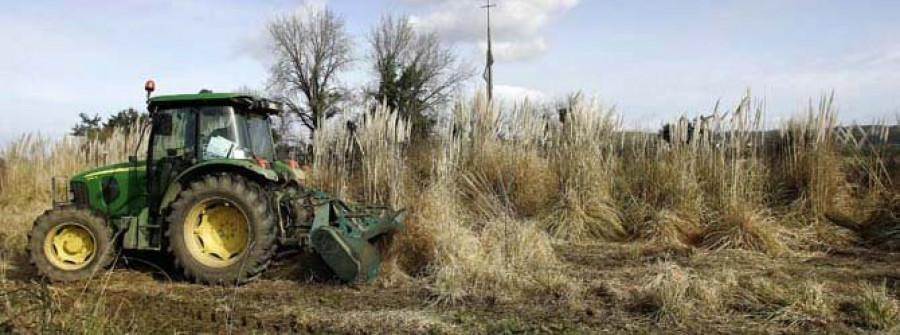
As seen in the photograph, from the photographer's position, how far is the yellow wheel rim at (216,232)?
5680 millimetres

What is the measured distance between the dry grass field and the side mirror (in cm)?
117

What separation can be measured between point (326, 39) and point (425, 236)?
91.6 feet

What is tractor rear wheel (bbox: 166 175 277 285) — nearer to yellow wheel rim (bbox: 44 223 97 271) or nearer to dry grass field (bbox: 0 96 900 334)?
dry grass field (bbox: 0 96 900 334)

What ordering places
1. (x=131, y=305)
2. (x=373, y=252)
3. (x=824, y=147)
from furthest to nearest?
(x=824, y=147) < (x=373, y=252) < (x=131, y=305)

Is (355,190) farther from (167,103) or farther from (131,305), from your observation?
(131,305)

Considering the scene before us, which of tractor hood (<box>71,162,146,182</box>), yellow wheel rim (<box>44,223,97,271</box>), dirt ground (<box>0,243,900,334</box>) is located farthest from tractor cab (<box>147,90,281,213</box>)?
dirt ground (<box>0,243,900,334</box>)

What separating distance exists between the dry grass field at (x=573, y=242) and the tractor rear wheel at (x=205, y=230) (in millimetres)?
225

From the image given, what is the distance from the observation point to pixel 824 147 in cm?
757

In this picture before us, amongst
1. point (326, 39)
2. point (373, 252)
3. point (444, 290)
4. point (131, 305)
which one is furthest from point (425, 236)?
point (326, 39)

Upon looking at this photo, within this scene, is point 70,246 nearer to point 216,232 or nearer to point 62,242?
point 62,242

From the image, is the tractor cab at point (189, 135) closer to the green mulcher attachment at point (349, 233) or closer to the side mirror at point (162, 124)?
the side mirror at point (162, 124)

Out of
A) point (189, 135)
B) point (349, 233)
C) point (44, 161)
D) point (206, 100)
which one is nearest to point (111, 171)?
point (189, 135)

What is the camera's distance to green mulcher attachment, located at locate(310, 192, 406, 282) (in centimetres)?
533

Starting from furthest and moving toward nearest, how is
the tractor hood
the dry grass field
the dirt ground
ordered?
the tractor hood
the dry grass field
the dirt ground
